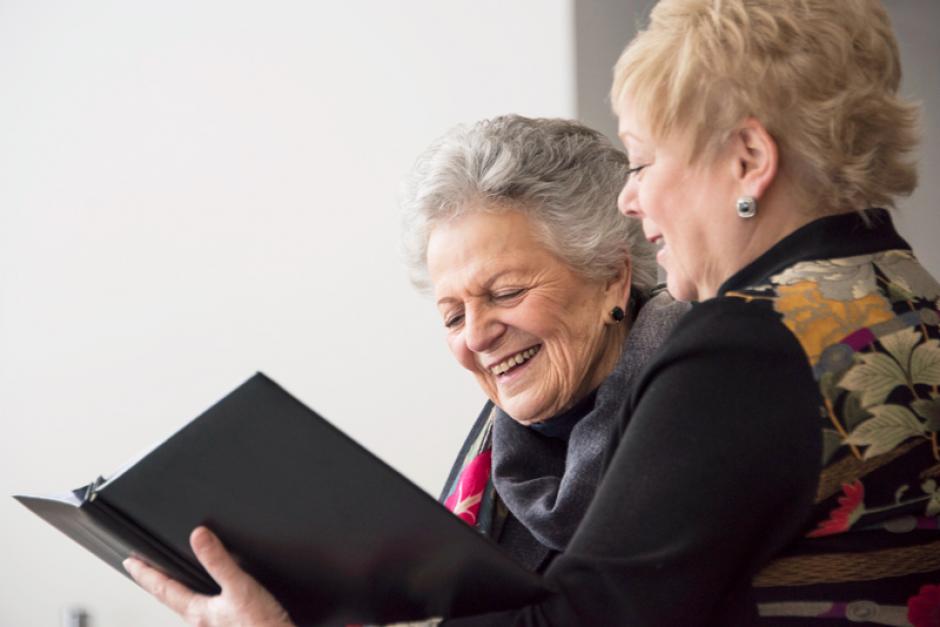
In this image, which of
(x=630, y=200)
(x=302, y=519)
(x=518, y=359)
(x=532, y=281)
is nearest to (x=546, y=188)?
(x=532, y=281)

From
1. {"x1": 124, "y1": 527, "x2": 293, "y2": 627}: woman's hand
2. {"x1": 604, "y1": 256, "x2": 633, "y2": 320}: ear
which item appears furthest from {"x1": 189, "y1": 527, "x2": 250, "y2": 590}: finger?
{"x1": 604, "y1": 256, "x2": 633, "y2": 320}: ear

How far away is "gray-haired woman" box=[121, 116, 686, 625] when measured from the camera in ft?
5.68

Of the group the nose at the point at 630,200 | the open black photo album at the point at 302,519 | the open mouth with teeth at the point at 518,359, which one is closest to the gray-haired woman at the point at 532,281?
the open mouth with teeth at the point at 518,359

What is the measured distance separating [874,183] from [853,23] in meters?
0.14

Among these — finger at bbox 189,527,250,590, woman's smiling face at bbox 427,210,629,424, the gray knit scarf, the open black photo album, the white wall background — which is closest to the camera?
the open black photo album

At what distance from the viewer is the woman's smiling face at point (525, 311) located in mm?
1730

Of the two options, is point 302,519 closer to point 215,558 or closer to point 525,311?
point 215,558

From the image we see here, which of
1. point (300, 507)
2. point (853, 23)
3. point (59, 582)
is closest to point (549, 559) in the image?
point (300, 507)

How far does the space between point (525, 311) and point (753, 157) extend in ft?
2.17

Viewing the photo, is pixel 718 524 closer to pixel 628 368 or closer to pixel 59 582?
pixel 628 368

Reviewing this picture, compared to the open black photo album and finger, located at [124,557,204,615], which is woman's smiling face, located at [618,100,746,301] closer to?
the open black photo album

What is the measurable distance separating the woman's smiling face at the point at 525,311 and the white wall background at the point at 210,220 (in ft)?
2.52

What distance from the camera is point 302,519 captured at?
44.4 inches

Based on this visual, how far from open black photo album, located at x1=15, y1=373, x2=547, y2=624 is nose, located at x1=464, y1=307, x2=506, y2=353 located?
58 cm
